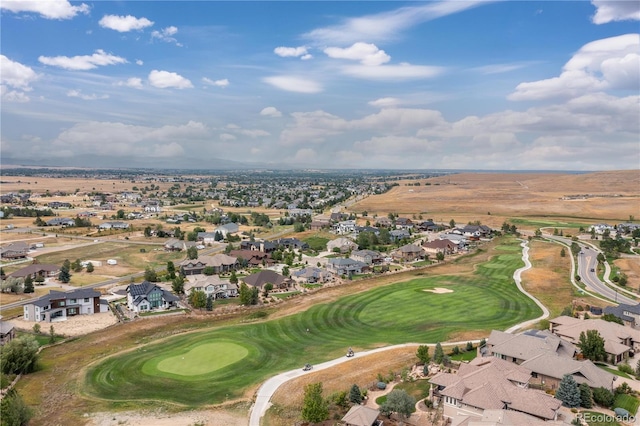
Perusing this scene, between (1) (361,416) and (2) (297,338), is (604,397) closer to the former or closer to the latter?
(1) (361,416)

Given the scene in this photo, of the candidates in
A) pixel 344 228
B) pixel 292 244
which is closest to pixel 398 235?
pixel 344 228

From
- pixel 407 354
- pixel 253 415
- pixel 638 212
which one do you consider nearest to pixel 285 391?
pixel 253 415

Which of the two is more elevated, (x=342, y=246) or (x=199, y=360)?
(x=342, y=246)

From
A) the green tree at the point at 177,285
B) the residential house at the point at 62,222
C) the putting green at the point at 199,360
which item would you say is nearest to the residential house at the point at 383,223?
the green tree at the point at 177,285

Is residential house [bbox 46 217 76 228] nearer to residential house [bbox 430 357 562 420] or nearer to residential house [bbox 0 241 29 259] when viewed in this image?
residential house [bbox 0 241 29 259]

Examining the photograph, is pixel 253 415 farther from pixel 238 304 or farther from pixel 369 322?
pixel 238 304

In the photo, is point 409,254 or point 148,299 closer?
point 148,299

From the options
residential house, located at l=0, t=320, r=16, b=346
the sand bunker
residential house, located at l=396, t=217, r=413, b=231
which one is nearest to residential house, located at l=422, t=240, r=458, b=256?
residential house, located at l=396, t=217, r=413, b=231
